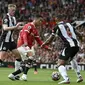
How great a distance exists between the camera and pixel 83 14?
99.0ft

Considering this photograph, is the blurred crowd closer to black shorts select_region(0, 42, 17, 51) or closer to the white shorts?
black shorts select_region(0, 42, 17, 51)

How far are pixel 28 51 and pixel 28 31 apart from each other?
0.67m

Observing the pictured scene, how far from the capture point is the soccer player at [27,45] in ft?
48.2

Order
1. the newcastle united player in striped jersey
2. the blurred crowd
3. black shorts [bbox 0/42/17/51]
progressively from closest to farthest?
the newcastle united player in striped jersey
black shorts [bbox 0/42/17/51]
the blurred crowd

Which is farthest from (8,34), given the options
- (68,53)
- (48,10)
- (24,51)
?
(48,10)

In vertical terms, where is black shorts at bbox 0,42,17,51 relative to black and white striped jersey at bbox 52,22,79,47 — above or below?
below

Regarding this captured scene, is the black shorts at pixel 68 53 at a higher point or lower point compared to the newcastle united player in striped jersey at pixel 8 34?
lower

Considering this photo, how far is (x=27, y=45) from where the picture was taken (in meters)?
15.3

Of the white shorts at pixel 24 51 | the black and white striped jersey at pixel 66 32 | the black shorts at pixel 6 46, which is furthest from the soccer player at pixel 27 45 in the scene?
the black and white striped jersey at pixel 66 32

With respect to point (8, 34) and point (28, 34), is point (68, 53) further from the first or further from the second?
point (8, 34)

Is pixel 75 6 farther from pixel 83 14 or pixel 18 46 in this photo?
pixel 18 46

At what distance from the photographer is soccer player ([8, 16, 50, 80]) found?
14695 mm

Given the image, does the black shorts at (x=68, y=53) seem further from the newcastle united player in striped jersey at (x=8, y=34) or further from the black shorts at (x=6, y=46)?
the black shorts at (x=6, y=46)

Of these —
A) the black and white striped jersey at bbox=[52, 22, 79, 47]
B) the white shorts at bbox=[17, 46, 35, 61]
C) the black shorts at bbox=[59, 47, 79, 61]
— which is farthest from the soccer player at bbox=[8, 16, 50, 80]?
the black shorts at bbox=[59, 47, 79, 61]
